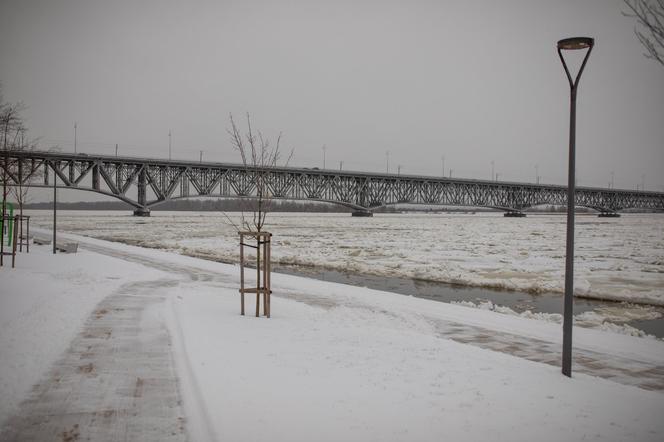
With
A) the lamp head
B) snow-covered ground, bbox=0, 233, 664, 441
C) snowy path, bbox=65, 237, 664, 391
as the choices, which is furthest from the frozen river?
the lamp head

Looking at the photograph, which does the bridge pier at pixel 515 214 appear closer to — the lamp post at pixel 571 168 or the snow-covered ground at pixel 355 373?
the snow-covered ground at pixel 355 373

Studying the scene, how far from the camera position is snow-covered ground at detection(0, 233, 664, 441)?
4848 mm

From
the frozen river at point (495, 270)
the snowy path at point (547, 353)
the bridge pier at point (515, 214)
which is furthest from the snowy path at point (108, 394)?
the bridge pier at point (515, 214)

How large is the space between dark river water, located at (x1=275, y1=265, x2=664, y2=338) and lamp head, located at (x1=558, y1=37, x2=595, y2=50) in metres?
7.46

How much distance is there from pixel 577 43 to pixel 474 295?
10563mm

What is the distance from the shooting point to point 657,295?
587 inches

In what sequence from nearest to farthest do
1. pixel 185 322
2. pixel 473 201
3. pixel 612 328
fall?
pixel 185 322 → pixel 612 328 → pixel 473 201

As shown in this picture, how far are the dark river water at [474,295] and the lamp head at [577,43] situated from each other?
24.5 ft

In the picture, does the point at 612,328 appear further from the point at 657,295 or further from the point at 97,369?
the point at 97,369

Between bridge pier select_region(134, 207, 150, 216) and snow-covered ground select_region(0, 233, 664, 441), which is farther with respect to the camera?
bridge pier select_region(134, 207, 150, 216)

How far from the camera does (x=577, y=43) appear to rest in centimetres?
656

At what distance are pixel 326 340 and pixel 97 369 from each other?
11.6 feet

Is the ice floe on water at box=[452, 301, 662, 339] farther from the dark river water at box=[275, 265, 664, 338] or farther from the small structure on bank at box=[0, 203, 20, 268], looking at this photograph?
the small structure on bank at box=[0, 203, 20, 268]

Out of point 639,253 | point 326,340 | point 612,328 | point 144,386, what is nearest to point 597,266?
point 639,253
